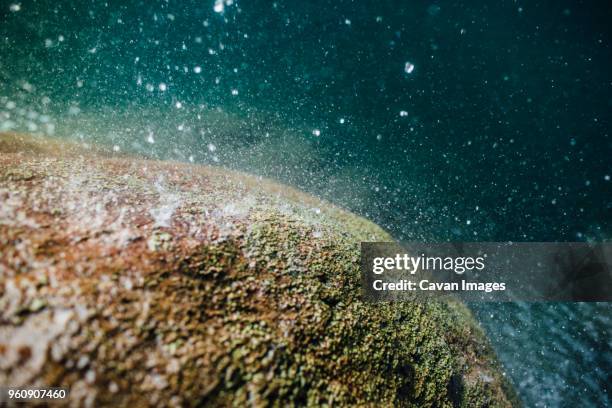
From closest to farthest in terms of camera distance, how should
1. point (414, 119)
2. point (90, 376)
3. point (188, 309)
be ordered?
1. point (90, 376)
2. point (188, 309)
3. point (414, 119)

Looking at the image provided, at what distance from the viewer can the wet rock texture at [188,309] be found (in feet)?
6.08

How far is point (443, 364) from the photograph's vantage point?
12.4ft

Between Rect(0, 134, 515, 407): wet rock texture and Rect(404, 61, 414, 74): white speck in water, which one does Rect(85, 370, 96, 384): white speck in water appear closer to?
Rect(0, 134, 515, 407): wet rock texture

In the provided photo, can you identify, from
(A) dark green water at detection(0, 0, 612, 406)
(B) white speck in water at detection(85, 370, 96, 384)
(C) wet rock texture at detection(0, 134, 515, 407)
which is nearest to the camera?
(B) white speck in water at detection(85, 370, 96, 384)

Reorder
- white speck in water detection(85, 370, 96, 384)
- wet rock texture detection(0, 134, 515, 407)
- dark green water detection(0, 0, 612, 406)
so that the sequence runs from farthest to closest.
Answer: dark green water detection(0, 0, 612, 406) < wet rock texture detection(0, 134, 515, 407) < white speck in water detection(85, 370, 96, 384)

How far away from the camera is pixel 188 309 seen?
229cm

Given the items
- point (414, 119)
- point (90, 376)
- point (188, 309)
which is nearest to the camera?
point (90, 376)

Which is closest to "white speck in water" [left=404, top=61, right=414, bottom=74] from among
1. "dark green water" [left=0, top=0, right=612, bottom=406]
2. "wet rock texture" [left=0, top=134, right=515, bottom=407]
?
"dark green water" [left=0, top=0, right=612, bottom=406]

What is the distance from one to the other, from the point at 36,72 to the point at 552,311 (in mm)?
23297

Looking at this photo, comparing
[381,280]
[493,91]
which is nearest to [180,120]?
[381,280]

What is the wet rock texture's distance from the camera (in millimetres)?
1853

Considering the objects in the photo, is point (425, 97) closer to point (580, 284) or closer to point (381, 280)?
point (580, 284)

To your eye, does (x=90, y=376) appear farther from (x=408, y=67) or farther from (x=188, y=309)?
(x=408, y=67)

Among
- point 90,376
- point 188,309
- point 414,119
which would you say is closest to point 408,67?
point 414,119
